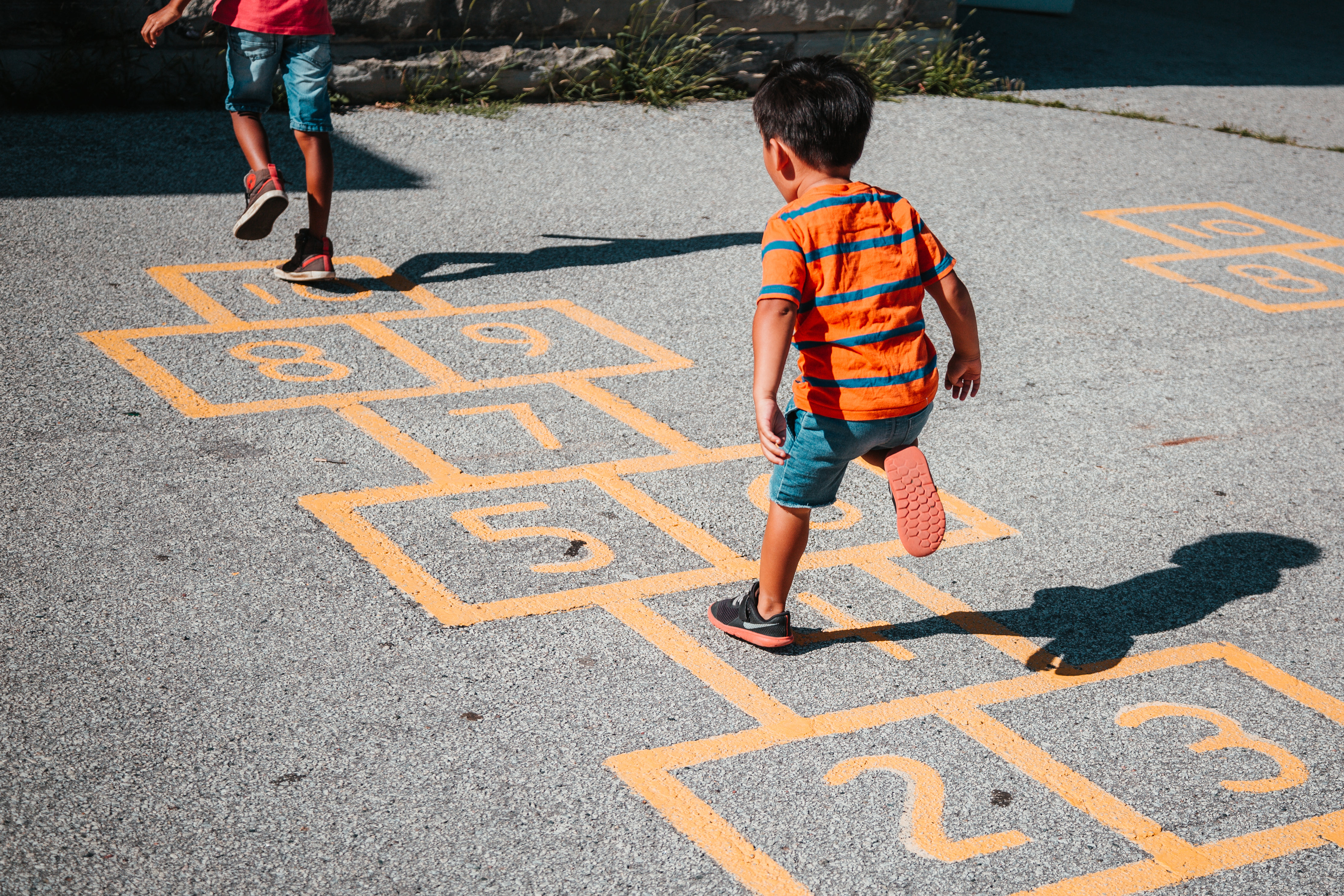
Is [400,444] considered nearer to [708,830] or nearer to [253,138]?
[253,138]

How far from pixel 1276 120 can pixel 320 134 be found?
29.9 feet

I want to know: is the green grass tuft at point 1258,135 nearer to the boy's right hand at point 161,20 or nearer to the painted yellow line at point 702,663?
the boy's right hand at point 161,20

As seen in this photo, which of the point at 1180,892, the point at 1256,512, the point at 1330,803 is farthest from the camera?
the point at 1256,512

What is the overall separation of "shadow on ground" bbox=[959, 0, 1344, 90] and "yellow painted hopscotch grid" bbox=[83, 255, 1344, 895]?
27.8 ft

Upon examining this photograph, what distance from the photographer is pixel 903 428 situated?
3.22 metres

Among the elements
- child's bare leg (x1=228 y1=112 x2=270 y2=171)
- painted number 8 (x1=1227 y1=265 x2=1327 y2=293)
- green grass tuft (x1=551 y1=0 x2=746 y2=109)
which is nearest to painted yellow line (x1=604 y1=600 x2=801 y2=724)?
child's bare leg (x1=228 y1=112 x2=270 y2=171)

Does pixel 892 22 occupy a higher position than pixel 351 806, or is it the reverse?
pixel 892 22

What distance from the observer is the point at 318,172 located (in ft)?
19.4

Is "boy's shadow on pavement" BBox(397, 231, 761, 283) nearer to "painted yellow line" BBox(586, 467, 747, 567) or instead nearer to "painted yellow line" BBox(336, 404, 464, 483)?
"painted yellow line" BBox(336, 404, 464, 483)

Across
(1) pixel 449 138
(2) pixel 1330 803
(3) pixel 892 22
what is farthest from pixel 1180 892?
(3) pixel 892 22

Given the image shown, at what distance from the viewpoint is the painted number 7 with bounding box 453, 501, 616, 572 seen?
3914 millimetres

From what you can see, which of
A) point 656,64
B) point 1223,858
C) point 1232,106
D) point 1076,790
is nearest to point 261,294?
point 1076,790

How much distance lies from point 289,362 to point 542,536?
5.81 ft

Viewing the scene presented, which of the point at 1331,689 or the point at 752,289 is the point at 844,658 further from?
the point at 752,289
